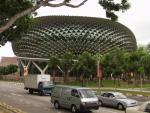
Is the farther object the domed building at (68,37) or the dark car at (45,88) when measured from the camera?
the domed building at (68,37)

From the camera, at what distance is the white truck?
48.6m

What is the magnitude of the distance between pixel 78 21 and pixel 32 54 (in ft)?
60.9

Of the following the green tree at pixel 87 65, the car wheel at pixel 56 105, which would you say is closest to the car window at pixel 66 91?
the car wheel at pixel 56 105

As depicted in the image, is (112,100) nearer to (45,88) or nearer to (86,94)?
(86,94)

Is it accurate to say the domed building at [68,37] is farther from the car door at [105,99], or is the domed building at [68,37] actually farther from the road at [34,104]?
the car door at [105,99]

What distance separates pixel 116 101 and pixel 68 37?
105218 mm

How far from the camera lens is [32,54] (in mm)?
140375

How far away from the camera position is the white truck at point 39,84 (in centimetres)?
4862

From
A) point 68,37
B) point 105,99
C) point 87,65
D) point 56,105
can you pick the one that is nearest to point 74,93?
point 56,105

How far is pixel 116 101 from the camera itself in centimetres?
3284

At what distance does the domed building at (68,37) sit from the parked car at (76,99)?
10247 cm

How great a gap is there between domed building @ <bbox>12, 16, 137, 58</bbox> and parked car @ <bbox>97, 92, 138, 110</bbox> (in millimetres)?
99297

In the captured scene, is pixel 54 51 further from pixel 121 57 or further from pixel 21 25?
pixel 21 25

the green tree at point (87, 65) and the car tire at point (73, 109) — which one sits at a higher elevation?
the green tree at point (87, 65)
